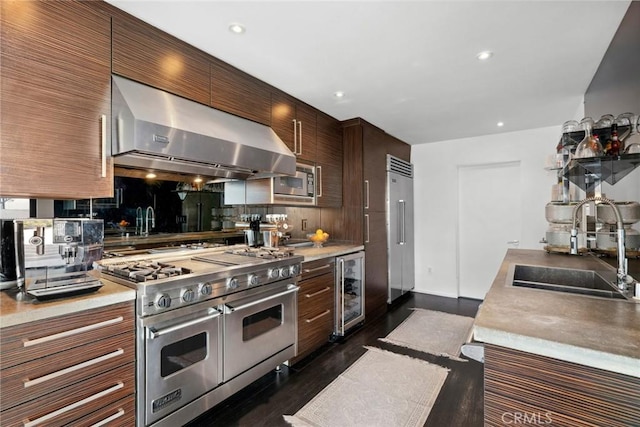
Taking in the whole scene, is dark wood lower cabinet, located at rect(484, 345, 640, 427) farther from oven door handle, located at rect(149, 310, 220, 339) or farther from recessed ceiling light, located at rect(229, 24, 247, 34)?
recessed ceiling light, located at rect(229, 24, 247, 34)

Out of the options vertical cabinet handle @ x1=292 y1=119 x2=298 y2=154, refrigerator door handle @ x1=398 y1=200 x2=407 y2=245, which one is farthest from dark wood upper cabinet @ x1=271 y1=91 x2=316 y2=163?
refrigerator door handle @ x1=398 y1=200 x2=407 y2=245

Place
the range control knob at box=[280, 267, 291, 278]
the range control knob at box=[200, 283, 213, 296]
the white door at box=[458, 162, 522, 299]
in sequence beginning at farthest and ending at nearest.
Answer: the white door at box=[458, 162, 522, 299], the range control knob at box=[280, 267, 291, 278], the range control knob at box=[200, 283, 213, 296]

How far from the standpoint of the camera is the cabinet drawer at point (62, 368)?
1.17 meters

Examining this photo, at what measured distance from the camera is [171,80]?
1988 millimetres

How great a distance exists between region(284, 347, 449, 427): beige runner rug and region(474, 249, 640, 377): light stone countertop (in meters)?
1.11

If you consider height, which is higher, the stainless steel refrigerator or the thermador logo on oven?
the stainless steel refrigerator

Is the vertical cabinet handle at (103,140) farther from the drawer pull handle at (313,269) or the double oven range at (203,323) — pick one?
the drawer pull handle at (313,269)

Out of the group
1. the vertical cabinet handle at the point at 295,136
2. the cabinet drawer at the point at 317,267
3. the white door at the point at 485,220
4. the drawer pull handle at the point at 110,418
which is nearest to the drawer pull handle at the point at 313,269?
the cabinet drawer at the point at 317,267

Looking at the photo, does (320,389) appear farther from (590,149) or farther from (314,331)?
(590,149)

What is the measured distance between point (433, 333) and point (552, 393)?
2.49 meters

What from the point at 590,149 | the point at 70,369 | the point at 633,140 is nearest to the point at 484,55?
the point at 590,149

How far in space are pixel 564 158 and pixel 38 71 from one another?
138 inches

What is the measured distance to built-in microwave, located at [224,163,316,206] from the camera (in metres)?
2.82

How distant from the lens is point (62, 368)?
51.0 inches
